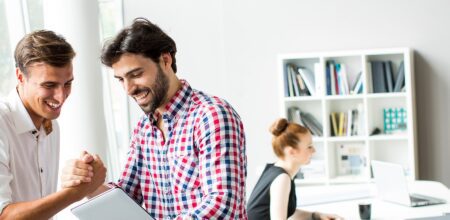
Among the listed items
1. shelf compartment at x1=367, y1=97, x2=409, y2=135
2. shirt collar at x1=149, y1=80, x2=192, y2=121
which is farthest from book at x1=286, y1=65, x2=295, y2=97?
shirt collar at x1=149, y1=80, x2=192, y2=121

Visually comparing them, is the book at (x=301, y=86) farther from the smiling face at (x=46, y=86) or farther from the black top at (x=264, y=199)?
the smiling face at (x=46, y=86)

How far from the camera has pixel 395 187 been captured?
4.46 m

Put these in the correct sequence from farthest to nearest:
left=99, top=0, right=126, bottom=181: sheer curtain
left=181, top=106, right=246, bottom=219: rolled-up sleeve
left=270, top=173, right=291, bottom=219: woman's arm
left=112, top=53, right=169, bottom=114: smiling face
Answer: left=99, top=0, right=126, bottom=181: sheer curtain < left=270, top=173, right=291, bottom=219: woman's arm < left=112, top=53, right=169, bottom=114: smiling face < left=181, top=106, right=246, bottom=219: rolled-up sleeve

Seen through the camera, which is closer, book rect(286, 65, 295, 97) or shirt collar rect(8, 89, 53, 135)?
shirt collar rect(8, 89, 53, 135)

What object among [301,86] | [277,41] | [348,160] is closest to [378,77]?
[301,86]

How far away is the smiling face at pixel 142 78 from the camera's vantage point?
2.18m

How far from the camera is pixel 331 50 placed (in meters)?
6.93

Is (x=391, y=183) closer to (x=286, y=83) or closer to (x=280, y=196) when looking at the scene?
(x=280, y=196)

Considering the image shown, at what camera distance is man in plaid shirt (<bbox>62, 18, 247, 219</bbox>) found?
6.88ft

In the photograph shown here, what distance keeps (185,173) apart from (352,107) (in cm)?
482

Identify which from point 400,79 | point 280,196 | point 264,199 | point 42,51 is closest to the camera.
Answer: point 42,51

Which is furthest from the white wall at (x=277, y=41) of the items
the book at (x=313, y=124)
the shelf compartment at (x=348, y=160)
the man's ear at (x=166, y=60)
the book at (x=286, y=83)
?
the man's ear at (x=166, y=60)

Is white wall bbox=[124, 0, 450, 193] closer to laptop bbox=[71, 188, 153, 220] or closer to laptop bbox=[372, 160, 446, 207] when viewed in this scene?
laptop bbox=[372, 160, 446, 207]

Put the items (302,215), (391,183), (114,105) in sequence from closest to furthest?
1. (302,215)
2. (391,183)
3. (114,105)
